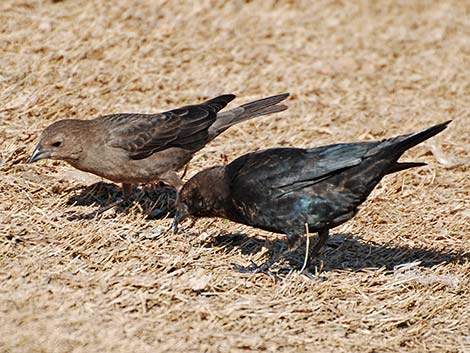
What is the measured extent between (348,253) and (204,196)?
1223mm

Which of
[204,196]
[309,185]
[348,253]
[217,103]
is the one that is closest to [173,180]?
[204,196]

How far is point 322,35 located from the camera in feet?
37.2

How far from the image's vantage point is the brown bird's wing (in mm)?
7258

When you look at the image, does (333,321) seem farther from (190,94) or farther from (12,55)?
(12,55)

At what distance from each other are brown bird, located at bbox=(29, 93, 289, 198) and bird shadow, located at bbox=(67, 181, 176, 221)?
18cm

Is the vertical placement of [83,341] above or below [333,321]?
above

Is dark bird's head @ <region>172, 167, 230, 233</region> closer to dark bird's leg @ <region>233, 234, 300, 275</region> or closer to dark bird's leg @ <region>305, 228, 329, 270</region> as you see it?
dark bird's leg @ <region>233, 234, 300, 275</region>

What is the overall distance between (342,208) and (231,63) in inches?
171

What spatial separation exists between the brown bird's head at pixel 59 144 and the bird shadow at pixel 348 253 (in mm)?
1354

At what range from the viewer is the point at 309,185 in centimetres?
627

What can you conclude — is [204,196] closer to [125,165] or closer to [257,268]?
[257,268]

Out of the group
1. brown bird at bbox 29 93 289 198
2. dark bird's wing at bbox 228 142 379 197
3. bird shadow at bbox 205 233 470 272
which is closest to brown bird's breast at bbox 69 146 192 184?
brown bird at bbox 29 93 289 198

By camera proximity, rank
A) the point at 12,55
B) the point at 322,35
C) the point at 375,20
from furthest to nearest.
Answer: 1. the point at 375,20
2. the point at 322,35
3. the point at 12,55

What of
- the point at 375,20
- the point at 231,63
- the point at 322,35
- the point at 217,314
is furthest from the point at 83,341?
the point at 375,20
